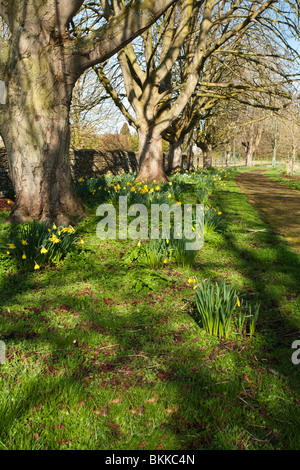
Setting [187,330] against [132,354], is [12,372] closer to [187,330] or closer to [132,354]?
[132,354]

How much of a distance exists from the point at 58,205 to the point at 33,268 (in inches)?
66.3

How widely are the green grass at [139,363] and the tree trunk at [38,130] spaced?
143 cm

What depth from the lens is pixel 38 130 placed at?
4.72 m

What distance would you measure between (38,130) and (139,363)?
12.7ft

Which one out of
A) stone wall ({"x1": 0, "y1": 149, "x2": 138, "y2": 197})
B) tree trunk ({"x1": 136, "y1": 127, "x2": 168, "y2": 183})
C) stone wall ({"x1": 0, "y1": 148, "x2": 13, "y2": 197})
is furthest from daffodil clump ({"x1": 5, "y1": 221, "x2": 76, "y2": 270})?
tree trunk ({"x1": 136, "y1": 127, "x2": 168, "y2": 183})

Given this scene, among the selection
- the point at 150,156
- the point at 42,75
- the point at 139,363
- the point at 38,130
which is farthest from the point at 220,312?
the point at 150,156

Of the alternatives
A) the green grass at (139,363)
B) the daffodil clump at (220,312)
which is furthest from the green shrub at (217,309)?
the green grass at (139,363)

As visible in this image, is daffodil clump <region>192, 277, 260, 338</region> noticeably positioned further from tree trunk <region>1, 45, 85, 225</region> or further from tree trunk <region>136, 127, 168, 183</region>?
tree trunk <region>136, 127, 168, 183</region>

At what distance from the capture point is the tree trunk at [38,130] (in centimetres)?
469

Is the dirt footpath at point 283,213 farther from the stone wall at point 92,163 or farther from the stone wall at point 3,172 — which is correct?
the stone wall at point 3,172

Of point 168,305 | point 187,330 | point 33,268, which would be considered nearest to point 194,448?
point 187,330

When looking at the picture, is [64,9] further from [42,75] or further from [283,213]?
[283,213]

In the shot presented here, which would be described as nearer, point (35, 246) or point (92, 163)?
point (35, 246)

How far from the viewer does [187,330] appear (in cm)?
270
